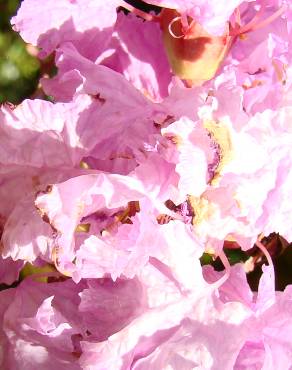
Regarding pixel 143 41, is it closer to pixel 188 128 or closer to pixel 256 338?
pixel 188 128

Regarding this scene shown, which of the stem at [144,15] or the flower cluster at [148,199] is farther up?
the stem at [144,15]

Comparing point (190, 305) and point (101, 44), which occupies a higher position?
point (101, 44)

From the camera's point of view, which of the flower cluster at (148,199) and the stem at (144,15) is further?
the stem at (144,15)

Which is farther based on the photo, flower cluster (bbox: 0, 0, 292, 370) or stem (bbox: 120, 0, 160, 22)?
stem (bbox: 120, 0, 160, 22)

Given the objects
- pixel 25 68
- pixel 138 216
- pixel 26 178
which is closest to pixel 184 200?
pixel 138 216

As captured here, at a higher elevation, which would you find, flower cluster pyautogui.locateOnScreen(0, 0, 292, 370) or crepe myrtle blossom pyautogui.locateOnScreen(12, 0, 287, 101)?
crepe myrtle blossom pyautogui.locateOnScreen(12, 0, 287, 101)

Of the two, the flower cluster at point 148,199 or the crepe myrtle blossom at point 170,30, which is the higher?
the crepe myrtle blossom at point 170,30

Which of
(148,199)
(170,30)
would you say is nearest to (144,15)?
(170,30)

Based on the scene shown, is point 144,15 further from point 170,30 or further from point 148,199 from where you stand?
point 148,199
